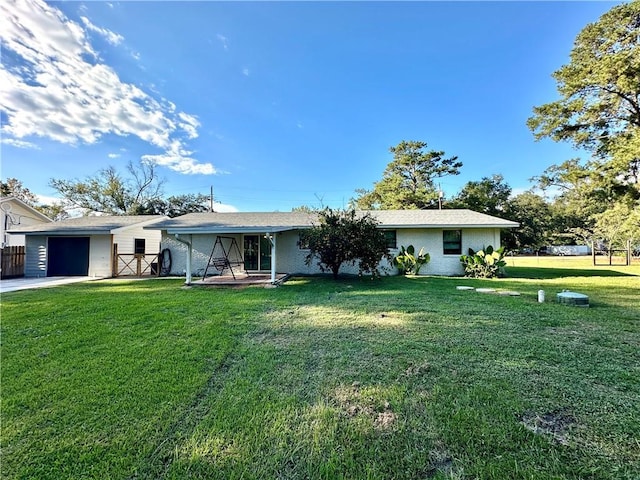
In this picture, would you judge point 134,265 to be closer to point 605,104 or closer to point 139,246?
point 139,246

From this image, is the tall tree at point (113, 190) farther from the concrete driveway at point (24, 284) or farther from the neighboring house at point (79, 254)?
the concrete driveway at point (24, 284)

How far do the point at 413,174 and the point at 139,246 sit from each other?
75.0 ft

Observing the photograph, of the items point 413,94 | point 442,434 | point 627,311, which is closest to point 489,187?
point 413,94

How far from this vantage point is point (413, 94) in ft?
50.9

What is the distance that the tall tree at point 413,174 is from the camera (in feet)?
84.0

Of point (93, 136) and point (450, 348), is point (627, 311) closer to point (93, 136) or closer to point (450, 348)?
point (450, 348)

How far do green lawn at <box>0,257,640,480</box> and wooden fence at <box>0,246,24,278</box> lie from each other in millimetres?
10543

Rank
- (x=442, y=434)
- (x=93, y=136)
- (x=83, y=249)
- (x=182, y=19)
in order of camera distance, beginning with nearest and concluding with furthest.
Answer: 1. (x=442, y=434)
2. (x=182, y=19)
3. (x=83, y=249)
4. (x=93, y=136)

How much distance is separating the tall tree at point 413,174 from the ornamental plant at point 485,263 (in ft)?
43.9

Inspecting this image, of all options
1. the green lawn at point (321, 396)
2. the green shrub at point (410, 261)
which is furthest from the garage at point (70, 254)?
the green shrub at point (410, 261)

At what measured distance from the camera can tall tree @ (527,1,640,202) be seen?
12.6m

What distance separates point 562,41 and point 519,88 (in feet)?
8.10

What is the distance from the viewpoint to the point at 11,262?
12.8 meters

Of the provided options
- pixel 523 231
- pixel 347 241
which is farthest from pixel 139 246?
pixel 523 231
